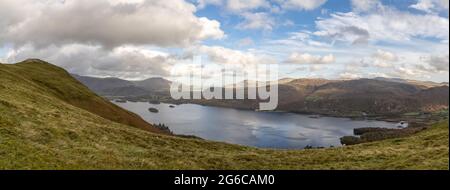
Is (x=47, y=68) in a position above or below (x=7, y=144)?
A: above

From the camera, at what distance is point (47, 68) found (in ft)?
433

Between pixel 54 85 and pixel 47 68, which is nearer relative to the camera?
pixel 54 85

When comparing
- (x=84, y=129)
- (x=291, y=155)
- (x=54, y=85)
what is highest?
(x=54, y=85)

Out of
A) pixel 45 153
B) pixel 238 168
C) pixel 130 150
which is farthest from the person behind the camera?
pixel 130 150

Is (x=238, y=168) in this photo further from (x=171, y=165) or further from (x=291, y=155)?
(x=291, y=155)

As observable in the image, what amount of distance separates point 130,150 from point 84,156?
21.3 ft

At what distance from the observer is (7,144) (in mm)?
29797

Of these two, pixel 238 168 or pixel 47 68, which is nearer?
pixel 238 168
